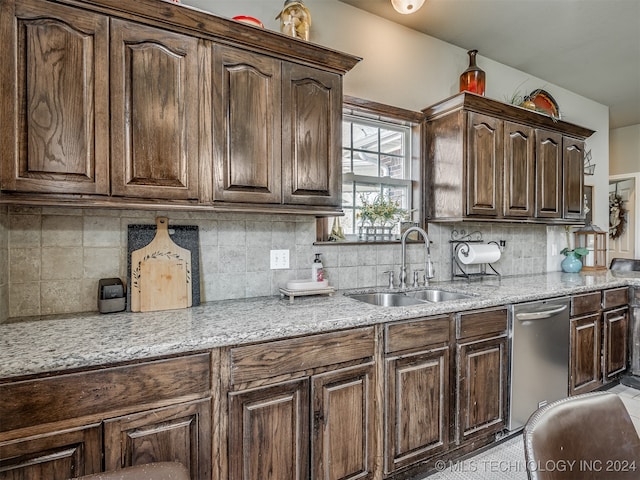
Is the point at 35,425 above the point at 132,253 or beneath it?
beneath

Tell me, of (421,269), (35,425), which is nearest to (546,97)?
(421,269)

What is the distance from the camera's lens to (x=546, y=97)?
3604 mm

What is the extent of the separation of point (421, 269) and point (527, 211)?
100 centimetres

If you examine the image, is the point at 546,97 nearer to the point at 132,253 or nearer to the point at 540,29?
the point at 540,29

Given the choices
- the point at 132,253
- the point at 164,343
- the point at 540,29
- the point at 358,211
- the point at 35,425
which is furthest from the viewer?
the point at 540,29

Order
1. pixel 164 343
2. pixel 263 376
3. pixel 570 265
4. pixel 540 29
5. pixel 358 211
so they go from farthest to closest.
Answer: pixel 570 265 → pixel 540 29 → pixel 358 211 → pixel 263 376 → pixel 164 343

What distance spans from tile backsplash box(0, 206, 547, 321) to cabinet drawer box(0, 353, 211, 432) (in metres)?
0.65

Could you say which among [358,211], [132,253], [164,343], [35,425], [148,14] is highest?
[148,14]

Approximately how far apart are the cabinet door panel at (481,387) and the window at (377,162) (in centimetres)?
97

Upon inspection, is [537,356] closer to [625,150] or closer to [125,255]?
[125,255]

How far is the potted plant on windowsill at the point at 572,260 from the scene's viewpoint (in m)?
3.46

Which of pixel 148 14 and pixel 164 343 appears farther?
pixel 148 14

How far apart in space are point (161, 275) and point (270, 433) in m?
0.90

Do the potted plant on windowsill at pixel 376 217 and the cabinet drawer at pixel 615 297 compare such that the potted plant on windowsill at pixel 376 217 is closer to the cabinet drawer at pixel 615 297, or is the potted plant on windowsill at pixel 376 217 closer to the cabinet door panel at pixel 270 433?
the cabinet door panel at pixel 270 433
